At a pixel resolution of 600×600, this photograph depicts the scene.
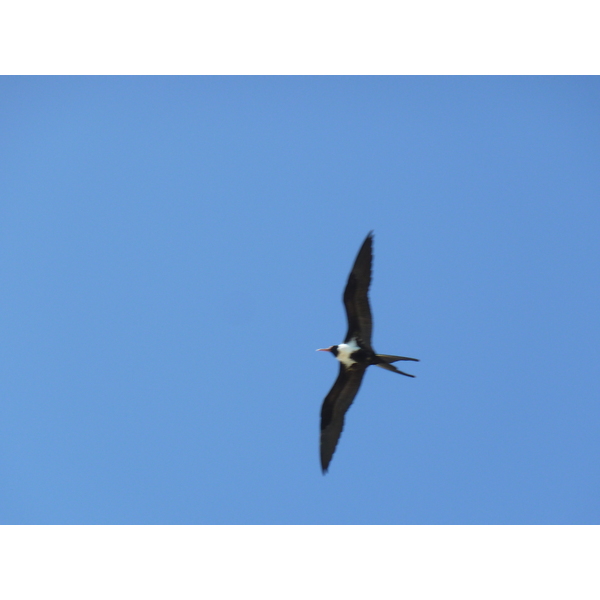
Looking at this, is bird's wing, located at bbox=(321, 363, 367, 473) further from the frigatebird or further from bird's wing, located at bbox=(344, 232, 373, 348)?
bird's wing, located at bbox=(344, 232, 373, 348)

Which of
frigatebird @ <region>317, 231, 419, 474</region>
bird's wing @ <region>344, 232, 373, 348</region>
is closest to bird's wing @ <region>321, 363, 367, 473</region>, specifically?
frigatebird @ <region>317, 231, 419, 474</region>

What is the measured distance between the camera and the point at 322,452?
6105mm

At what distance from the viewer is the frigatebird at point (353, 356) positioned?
5.80 metres

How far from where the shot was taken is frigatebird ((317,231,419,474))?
228 inches

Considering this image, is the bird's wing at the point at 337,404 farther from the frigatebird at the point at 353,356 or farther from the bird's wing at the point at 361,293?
the bird's wing at the point at 361,293

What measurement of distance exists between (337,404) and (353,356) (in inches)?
28.2

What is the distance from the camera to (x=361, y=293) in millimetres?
5793

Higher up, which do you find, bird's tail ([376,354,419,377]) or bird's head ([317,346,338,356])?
bird's head ([317,346,338,356])

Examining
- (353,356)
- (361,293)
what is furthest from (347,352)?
(361,293)

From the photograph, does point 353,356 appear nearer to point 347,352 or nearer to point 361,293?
point 347,352
